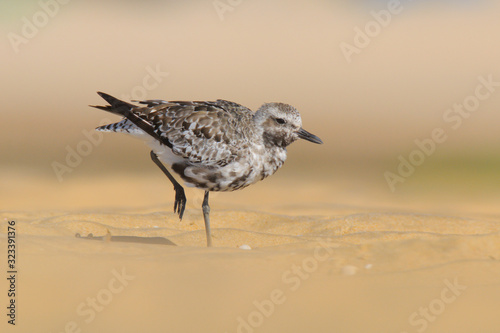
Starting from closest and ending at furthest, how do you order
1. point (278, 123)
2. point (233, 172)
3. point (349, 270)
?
point (349, 270) < point (233, 172) < point (278, 123)

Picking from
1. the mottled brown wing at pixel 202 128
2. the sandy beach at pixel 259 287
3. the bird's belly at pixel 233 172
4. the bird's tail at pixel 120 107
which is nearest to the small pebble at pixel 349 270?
the sandy beach at pixel 259 287

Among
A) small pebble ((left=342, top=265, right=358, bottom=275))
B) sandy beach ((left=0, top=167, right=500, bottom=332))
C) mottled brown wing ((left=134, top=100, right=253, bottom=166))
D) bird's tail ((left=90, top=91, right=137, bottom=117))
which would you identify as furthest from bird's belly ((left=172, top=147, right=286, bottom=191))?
small pebble ((left=342, top=265, right=358, bottom=275))

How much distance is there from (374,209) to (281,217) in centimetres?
268

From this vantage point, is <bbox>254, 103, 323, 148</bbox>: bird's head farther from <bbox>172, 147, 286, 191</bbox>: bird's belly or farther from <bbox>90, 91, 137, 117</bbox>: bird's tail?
<bbox>90, 91, 137, 117</bbox>: bird's tail

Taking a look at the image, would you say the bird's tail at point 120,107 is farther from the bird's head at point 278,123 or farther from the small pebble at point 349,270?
the small pebble at point 349,270

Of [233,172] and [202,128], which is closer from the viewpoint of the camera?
[233,172]

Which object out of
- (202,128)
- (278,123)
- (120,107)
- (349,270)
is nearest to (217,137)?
(202,128)

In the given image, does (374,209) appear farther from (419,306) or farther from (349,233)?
(419,306)

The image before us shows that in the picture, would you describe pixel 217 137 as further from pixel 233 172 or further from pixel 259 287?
pixel 259 287

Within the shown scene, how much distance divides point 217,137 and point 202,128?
29 cm

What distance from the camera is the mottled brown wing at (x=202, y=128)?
31.0 feet

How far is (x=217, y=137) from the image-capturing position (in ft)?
31.1

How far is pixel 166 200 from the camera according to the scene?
14.9m

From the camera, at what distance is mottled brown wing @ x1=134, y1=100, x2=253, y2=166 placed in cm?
945
